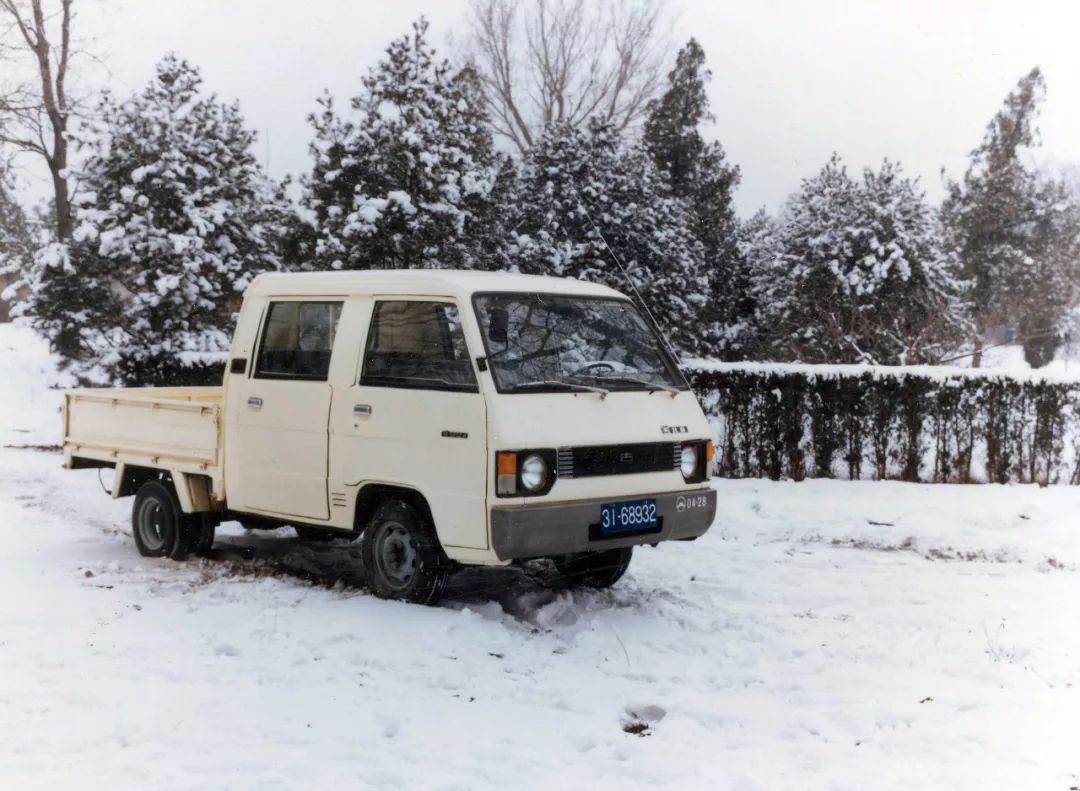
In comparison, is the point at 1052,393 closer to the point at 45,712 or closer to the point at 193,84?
the point at 45,712

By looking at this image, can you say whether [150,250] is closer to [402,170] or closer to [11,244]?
[11,244]

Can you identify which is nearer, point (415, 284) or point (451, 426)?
point (451, 426)

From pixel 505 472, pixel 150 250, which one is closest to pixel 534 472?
pixel 505 472

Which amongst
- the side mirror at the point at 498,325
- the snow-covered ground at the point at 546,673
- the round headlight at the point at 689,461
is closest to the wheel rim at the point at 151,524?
the snow-covered ground at the point at 546,673

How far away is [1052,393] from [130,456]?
9554 millimetres

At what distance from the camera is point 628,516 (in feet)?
19.7

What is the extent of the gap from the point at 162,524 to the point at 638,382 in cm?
412

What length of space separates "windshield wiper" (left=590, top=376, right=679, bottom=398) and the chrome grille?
1.19 ft

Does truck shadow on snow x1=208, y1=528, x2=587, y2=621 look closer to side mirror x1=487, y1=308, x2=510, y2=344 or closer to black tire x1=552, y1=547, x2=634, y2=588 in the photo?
black tire x1=552, y1=547, x2=634, y2=588

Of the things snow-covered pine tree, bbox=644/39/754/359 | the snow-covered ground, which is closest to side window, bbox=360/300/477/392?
the snow-covered ground

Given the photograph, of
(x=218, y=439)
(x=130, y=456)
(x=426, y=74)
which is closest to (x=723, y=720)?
(x=218, y=439)

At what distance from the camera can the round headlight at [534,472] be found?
5.62m

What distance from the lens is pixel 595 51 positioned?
40.9ft

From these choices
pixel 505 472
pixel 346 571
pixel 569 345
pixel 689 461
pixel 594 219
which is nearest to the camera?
pixel 505 472
